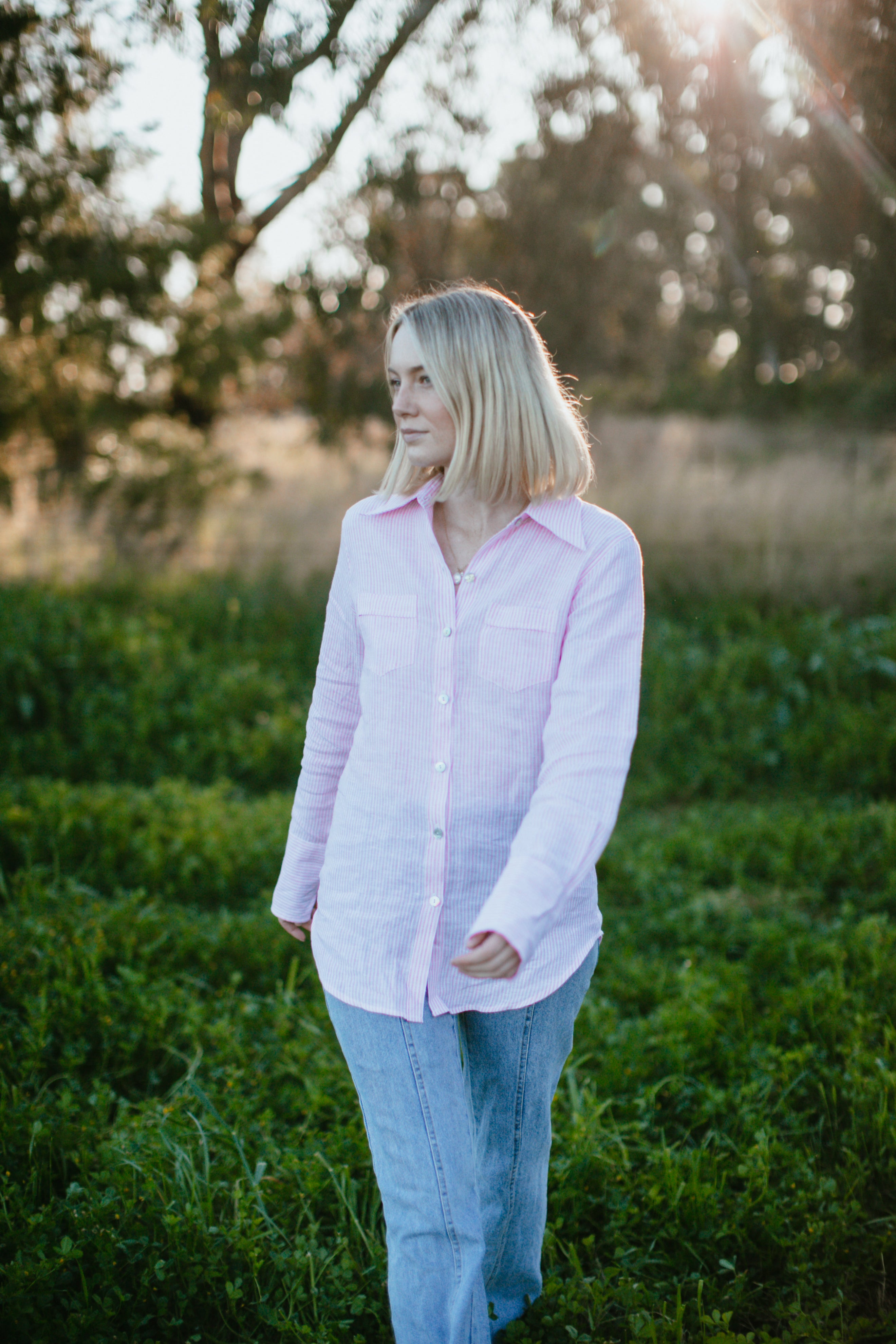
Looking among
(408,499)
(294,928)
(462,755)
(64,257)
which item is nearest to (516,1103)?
(294,928)

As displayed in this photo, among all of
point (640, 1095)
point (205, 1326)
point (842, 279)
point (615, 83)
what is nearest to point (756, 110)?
point (615, 83)

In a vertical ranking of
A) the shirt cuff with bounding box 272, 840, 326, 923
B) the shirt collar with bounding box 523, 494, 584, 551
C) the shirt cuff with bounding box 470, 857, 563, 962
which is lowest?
the shirt cuff with bounding box 272, 840, 326, 923

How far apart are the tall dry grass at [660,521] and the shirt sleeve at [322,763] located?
6460 millimetres

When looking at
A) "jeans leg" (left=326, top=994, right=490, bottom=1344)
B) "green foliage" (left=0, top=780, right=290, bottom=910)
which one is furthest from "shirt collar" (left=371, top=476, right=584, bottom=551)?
"green foliage" (left=0, top=780, right=290, bottom=910)

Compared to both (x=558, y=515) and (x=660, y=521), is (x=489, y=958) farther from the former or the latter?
(x=660, y=521)

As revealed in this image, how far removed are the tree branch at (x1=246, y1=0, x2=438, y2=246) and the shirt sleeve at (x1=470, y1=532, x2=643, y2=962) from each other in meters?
4.10

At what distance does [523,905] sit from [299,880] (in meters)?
0.76

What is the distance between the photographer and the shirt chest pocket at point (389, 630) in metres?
1.77

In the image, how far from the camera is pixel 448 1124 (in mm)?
1664

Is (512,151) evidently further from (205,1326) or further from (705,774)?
(205,1326)

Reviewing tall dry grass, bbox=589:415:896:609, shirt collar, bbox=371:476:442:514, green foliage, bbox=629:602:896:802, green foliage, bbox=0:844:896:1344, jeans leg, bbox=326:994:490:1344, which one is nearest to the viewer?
jeans leg, bbox=326:994:490:1344

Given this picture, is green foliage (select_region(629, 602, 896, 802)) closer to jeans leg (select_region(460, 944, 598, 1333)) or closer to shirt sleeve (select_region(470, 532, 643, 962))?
jeans leg (select_region(460, 944, 598, 1333))

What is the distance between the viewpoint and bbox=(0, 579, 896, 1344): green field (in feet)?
7.27

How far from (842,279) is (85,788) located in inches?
240
